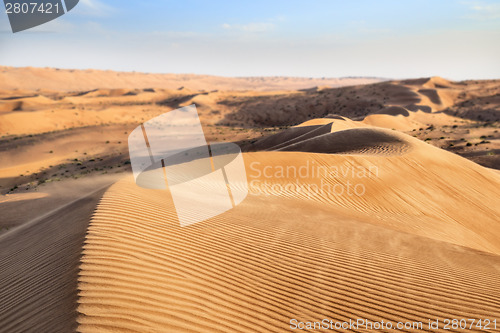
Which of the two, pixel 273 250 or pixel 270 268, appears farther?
pixel 273 250

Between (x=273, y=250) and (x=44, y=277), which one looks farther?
(x=273, y=250)

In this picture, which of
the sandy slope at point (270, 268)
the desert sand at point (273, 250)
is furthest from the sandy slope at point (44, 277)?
the sandy slope at point (270, 268)

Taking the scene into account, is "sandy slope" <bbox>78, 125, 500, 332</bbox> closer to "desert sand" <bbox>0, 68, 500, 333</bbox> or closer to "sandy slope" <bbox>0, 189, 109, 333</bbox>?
"desert sand" <bbox>0, 68, 500, 333</bbox>

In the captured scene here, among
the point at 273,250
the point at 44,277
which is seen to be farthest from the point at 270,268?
the point at 44,277

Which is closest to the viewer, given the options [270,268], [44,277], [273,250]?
[44,277]

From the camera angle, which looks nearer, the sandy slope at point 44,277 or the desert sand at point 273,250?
the sandy slope at point 44,277

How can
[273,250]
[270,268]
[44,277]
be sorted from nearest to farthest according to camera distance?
1. [44,277]
2. [270,268]
3. [273,250]

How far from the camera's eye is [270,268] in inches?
174

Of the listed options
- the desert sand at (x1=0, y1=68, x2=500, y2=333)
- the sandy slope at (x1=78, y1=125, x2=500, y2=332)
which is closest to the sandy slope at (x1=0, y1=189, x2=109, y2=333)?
the desert sand at (x1=0, y1=68, x2=500, y2=333)

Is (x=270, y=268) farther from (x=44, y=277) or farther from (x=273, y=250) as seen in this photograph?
(x=44, y=277)

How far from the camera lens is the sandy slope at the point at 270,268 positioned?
126 inches

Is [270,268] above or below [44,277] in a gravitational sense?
below

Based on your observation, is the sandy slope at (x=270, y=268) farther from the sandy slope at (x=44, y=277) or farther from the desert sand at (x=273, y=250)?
the sandy slope at (x=44, y=277)

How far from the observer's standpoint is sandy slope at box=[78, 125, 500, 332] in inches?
126
